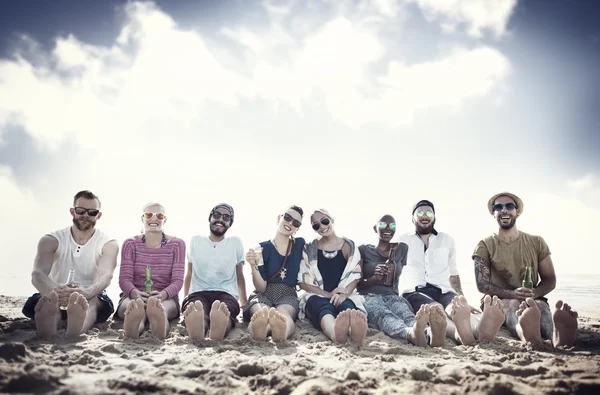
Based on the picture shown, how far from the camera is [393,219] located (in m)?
5.80

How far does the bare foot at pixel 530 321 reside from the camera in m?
4.08

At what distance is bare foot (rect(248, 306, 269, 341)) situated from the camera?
412cm

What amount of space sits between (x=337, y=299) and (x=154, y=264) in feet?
8.03

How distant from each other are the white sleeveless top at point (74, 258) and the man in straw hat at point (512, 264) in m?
5.07

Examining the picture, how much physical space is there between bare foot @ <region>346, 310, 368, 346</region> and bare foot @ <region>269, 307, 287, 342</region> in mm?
702

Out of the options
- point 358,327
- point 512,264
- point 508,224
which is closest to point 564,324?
point 512,264

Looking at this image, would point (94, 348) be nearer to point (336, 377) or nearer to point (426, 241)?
point (336, 377)

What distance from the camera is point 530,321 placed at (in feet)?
13.5

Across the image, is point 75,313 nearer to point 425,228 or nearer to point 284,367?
point 284,367

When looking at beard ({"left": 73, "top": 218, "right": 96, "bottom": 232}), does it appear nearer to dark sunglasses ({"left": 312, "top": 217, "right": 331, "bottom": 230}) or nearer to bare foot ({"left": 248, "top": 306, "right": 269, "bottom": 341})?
bare foot ({"left": 248, "top": 306, "right": 269, "bottom": 341})

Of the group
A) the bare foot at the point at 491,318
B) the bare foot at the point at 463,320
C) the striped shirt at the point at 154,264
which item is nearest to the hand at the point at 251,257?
the striped shirt at the point at 154,264

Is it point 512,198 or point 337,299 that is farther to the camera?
point 512,198

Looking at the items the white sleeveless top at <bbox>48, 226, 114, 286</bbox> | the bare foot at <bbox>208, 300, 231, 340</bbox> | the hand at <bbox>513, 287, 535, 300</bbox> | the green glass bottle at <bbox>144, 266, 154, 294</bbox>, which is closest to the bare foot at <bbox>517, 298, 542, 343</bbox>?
the hand at <bbox>513, 287, 535, 300</bbox>

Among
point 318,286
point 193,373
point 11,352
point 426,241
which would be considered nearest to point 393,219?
point 426,241
